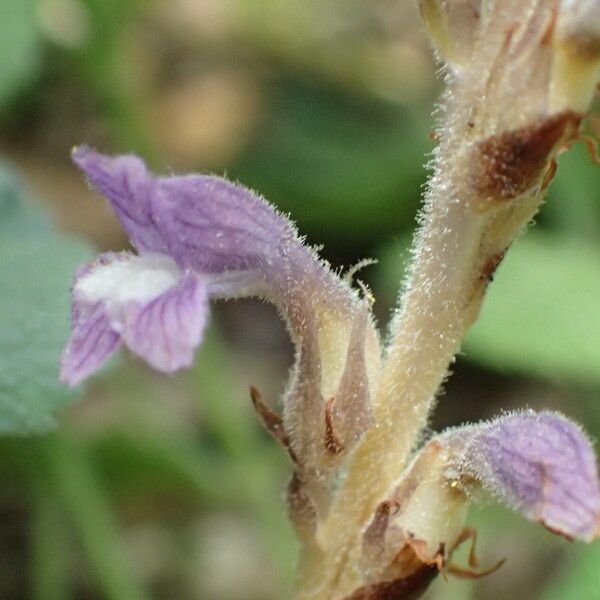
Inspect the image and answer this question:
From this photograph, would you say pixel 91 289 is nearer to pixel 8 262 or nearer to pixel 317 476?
pixel 317 476

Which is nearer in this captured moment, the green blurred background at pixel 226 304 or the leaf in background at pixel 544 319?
the leaf in background at pixel 544 319

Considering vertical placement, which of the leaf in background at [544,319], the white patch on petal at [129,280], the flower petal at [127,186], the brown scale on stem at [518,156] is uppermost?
the leaf in background at [544,319]

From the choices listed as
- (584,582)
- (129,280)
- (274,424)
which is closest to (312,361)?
(274,424)

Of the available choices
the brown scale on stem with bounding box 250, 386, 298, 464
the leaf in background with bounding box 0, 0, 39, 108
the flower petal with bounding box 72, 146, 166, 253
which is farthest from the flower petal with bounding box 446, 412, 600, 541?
the leaf in background with bounding box 0, 0, 39, 108

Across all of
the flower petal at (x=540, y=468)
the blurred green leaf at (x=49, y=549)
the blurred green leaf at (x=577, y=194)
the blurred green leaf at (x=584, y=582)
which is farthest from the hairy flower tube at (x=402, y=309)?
the blurred green leaf at (x=577, y=194)

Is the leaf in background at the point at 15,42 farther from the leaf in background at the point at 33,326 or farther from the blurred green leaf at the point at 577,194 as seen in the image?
the blurred green leaf at the point at 577,194

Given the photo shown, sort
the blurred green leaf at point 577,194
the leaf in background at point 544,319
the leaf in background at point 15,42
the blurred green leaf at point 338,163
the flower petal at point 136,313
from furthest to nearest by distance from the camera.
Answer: the blurred green leaf at point 338,163, the blurred green leaf at point 577,194, the leaf in background at point 15,42, the leaf in background at point 544,319, the flower petal at point 136,313

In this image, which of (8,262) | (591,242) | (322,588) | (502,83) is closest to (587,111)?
(502,83)
